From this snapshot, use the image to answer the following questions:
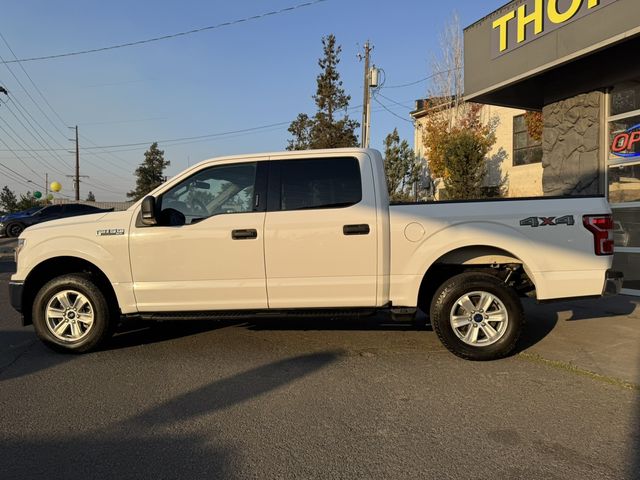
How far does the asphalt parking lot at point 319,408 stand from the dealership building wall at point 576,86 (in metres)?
3.36

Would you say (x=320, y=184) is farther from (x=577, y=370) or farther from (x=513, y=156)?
(x=513, y=156)

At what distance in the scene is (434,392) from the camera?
396 centimetres

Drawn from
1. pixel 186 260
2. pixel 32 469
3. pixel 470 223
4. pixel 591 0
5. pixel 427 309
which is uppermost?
pixel 591 0

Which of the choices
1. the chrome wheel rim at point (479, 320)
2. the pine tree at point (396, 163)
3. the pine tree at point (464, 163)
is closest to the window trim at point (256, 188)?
the chrome wheel rim at point (479, 320)

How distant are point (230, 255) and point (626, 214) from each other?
6841mm

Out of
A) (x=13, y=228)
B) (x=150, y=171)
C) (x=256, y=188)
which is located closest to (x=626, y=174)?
(x=256, y=188)

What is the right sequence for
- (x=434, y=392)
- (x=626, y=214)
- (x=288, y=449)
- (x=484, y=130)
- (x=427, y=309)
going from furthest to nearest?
(x=484, y=130), (x=626, y=214), (x=427, y=309), (x=434, y=392), (x=288, y=449)

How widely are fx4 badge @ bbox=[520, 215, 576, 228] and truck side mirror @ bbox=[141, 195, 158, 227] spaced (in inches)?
143

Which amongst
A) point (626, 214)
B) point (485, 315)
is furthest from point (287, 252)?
point (626, 214)

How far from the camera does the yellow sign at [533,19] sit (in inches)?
273

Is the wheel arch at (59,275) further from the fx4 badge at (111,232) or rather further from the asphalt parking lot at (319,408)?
the asphalt parking lot at (319,408)

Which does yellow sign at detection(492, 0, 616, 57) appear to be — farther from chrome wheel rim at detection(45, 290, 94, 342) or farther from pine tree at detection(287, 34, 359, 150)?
pine tree at detection(287, 34, 359, 150)

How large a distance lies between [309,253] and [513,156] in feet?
63.1

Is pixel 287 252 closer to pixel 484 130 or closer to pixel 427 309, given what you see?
pixel 427 309
